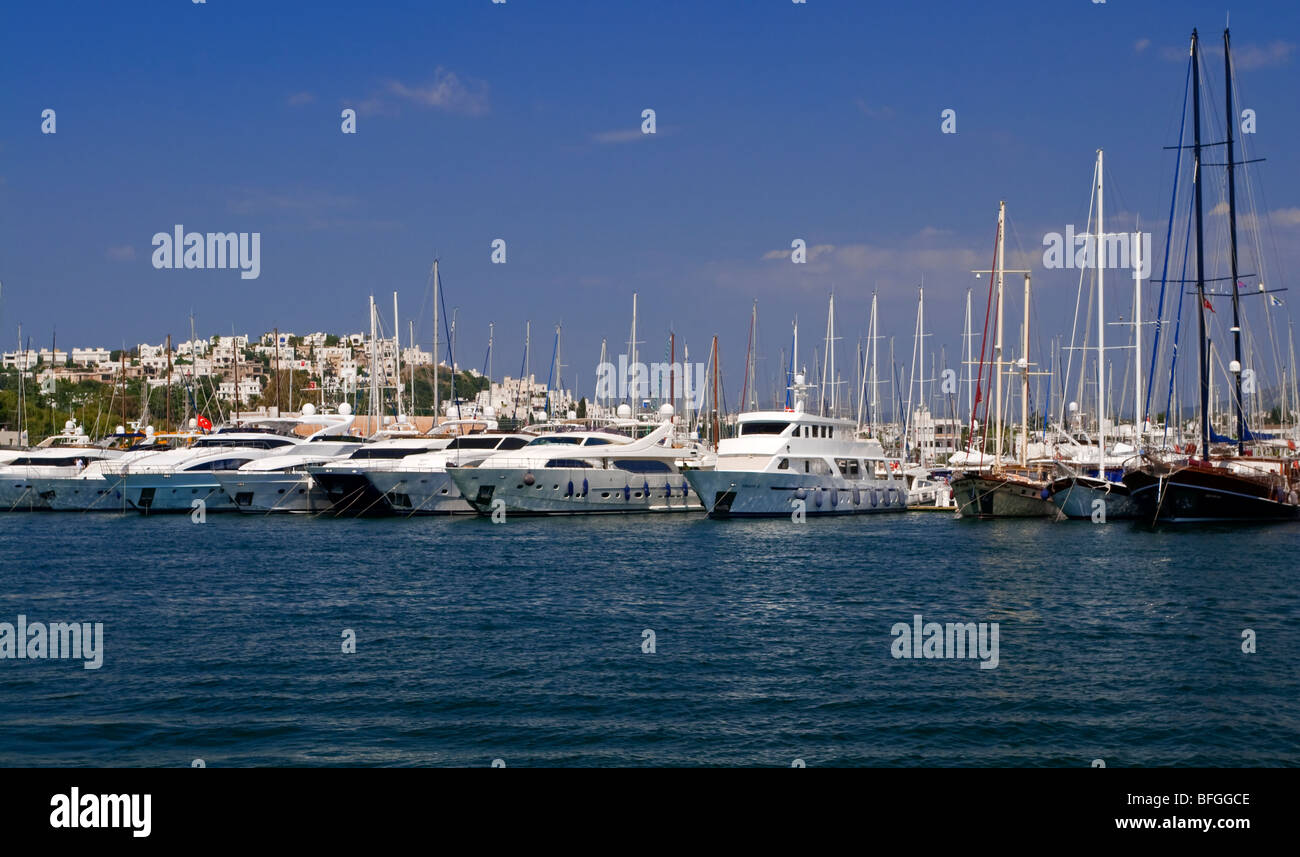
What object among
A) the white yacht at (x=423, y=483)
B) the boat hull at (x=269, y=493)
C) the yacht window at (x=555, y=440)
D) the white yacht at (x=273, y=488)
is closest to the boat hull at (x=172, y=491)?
the white yacht at (x=273, y=488)

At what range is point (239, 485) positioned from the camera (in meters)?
58.8

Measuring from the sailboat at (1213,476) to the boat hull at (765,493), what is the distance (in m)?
14.0

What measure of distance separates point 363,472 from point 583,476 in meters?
10.4

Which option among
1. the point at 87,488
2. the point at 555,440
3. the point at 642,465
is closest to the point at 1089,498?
the point at 642,465

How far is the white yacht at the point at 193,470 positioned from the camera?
2375 inches

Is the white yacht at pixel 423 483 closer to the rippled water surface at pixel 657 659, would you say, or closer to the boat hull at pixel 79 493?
the boat hull at pixel 79 493

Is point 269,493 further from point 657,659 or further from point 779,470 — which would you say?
point 657,659

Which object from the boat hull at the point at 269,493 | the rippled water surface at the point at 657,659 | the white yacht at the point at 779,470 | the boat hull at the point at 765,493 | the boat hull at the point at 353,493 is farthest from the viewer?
the boat hull at the point at 269,493

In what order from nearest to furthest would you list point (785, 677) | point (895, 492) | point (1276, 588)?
point (785, 677), point (1276, 588), point (895, 492)

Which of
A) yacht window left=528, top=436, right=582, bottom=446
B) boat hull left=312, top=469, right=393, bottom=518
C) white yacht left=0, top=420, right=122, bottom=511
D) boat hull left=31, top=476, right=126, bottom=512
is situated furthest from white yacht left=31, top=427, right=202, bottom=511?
yacht window left=528, top=436, right=582, bottom=446

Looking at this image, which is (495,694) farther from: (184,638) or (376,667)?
(184,638)

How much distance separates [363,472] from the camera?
55.4m

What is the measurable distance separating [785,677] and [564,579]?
42.1ft
